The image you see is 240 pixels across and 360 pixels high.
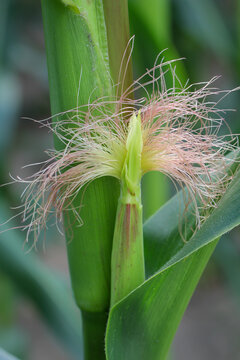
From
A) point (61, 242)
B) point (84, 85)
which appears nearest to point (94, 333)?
point (84, 85)

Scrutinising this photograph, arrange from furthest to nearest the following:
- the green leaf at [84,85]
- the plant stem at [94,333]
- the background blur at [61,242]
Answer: the background blur at [61,242]
the plant stem at [94,333]
the green leaf at [84,85]

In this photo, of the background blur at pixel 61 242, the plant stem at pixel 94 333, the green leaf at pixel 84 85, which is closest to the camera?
the green leaf at pixel 84 85

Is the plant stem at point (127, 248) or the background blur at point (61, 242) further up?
the plant stem at point (127, 248)

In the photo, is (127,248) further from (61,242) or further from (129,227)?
(61,242)

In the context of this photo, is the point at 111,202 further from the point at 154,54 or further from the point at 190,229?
the point at 154,54

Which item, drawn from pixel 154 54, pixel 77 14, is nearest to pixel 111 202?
pixel 77 14

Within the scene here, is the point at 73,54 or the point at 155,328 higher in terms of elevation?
the point at 73,54

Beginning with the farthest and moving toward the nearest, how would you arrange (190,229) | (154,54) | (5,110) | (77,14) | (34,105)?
(34,105) → (5,110) → (154,54) → (190,229) → (77,14)
